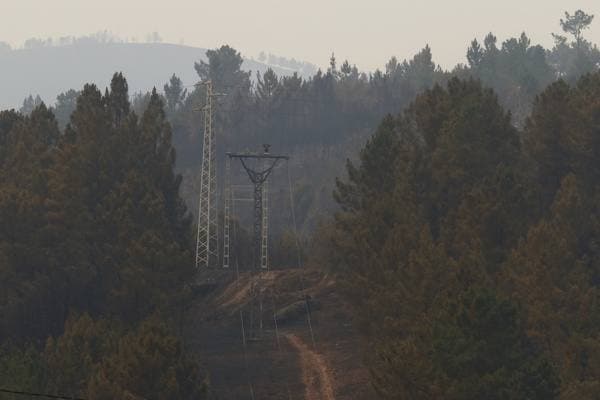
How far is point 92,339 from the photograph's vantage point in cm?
5397

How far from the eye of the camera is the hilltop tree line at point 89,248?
170ft

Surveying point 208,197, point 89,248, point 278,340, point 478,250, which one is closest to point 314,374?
point 278,340

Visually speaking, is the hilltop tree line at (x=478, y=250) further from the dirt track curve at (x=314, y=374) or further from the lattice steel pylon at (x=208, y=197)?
the lattice steel pylon at (x=208, y=197)

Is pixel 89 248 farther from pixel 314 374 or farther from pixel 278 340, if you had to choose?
pixel 314 374

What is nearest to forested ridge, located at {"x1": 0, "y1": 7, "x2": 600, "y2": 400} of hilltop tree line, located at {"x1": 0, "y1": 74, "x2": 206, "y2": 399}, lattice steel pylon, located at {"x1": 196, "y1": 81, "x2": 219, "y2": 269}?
hilltop tree line, located at {"x1": 0, "y1": 74, "x2": 206, "y2": 399}

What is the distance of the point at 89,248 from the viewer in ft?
235

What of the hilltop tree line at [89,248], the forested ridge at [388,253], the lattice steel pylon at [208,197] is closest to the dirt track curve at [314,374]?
the forested ridge at [388,253]

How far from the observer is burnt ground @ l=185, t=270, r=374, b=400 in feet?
203

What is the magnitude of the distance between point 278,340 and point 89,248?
13.0 m

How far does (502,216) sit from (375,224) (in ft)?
24.1

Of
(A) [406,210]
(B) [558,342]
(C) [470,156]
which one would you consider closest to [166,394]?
(B) [558,342]

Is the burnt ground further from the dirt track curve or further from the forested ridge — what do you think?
the forested ridge

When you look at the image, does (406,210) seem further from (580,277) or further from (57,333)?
(57,333)

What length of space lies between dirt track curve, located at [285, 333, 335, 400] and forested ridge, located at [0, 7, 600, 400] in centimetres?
294
